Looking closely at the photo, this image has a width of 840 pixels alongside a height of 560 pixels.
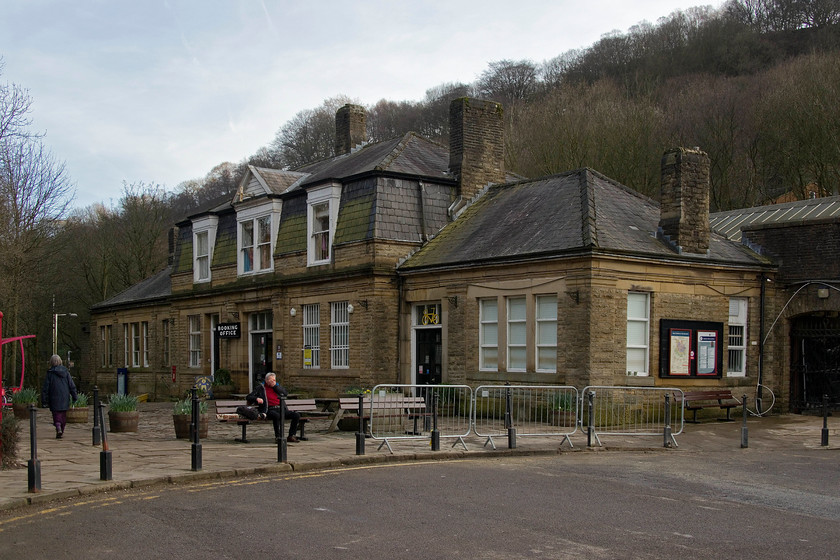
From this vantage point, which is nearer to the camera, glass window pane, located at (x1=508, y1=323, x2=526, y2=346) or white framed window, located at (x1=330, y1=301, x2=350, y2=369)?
glass window pane, located at (x1=508, y1=323, x2=526, y2=346)

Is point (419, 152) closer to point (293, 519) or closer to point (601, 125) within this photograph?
point (601, 125)

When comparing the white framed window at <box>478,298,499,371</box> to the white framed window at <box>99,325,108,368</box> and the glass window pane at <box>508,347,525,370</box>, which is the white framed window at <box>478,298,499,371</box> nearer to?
the glass window pane at <box>508,347,525,370</box>

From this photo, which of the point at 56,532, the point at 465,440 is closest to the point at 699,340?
the point at 465,440

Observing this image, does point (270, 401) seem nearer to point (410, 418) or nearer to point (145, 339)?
point (410, 418)

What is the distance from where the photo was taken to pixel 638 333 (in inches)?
859

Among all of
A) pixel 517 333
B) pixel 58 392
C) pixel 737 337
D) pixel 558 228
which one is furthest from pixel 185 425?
pixel 737 337

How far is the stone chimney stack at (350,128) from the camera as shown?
114 feet

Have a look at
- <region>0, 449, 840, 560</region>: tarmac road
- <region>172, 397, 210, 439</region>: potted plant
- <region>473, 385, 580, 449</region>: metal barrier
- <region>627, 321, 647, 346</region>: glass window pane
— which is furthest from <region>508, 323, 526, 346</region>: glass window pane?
<region>0, 449, 840, 560</region>: tarmac road

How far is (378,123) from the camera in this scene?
78438 millimetres

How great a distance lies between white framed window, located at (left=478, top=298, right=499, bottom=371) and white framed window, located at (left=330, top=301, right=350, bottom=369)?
4.97 meters

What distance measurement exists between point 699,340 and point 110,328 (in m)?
31.8

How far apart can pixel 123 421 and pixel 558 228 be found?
11244mm

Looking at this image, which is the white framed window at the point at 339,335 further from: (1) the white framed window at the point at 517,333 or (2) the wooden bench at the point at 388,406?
(2) the wooden bench at the point at 388,406

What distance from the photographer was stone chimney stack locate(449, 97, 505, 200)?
92.3 ft
